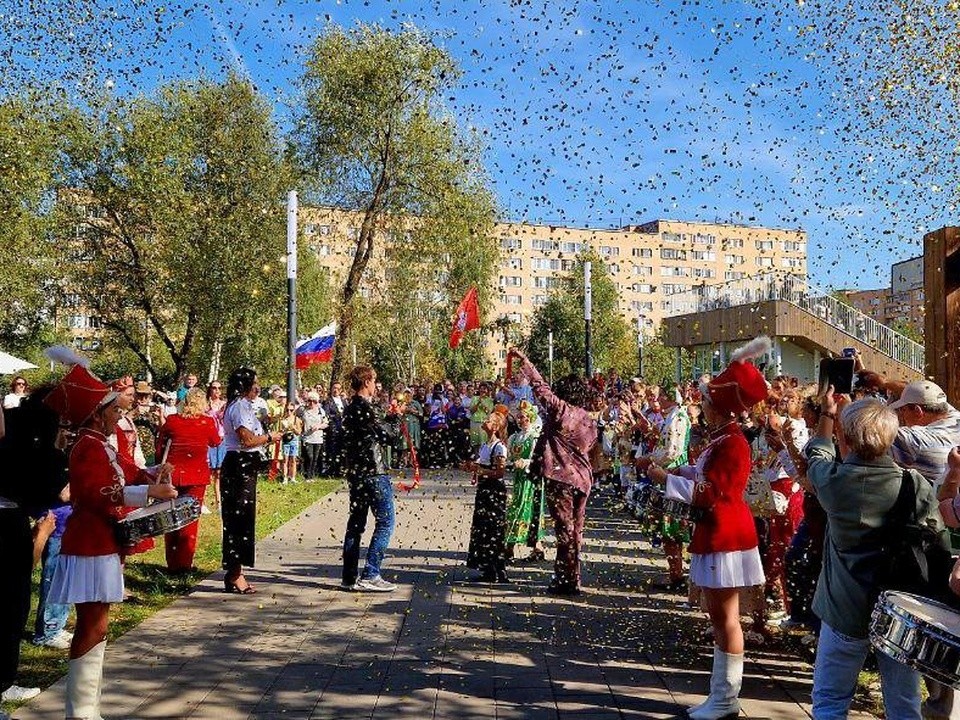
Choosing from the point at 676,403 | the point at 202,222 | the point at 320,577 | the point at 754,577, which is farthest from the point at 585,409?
the point at 202,222

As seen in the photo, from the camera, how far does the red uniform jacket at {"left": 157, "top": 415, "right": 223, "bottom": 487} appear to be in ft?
28.4

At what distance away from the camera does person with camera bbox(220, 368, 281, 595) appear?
8148 millimetres

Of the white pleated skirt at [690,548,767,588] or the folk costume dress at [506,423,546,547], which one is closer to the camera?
the white pleated skirt at [690,548,767,588]

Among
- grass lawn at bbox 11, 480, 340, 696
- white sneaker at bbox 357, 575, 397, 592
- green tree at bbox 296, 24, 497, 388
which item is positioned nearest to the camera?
grass lawn at bbox 11, 480, 340, 696

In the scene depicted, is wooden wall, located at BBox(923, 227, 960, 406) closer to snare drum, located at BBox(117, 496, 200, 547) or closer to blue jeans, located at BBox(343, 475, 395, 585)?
blue jeans, located at BBox(343, 475, 395, 585)

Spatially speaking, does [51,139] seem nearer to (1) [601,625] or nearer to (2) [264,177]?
(2) [264,177]

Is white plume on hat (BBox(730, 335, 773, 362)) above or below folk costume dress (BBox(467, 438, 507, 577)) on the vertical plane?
above

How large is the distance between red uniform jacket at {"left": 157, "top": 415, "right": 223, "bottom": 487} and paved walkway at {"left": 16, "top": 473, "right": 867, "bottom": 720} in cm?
102

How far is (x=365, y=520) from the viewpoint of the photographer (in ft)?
27.0

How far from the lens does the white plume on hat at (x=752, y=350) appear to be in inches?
206

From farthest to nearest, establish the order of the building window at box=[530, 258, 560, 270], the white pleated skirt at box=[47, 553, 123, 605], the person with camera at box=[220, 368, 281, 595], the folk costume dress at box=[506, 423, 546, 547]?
the building window at box=[530, 258, 560, 270] → the folk costume dress at box=[506, 423, 546, 547] → the person with camera at box=[220, 368, 281, 595] → the white pleated skirt at box=[47, 553, 123, 605]

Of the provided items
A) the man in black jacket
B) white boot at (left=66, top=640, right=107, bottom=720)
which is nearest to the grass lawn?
white boot at (left=66, top=640, right=107, bottom=720)

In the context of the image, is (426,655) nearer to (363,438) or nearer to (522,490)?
(363,438)

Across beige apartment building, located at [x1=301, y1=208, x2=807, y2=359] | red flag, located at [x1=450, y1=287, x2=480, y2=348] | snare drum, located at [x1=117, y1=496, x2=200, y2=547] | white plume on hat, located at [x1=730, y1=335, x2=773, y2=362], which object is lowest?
snare drum, located at [x1=117, y1=496, x2=200, y2=547]
